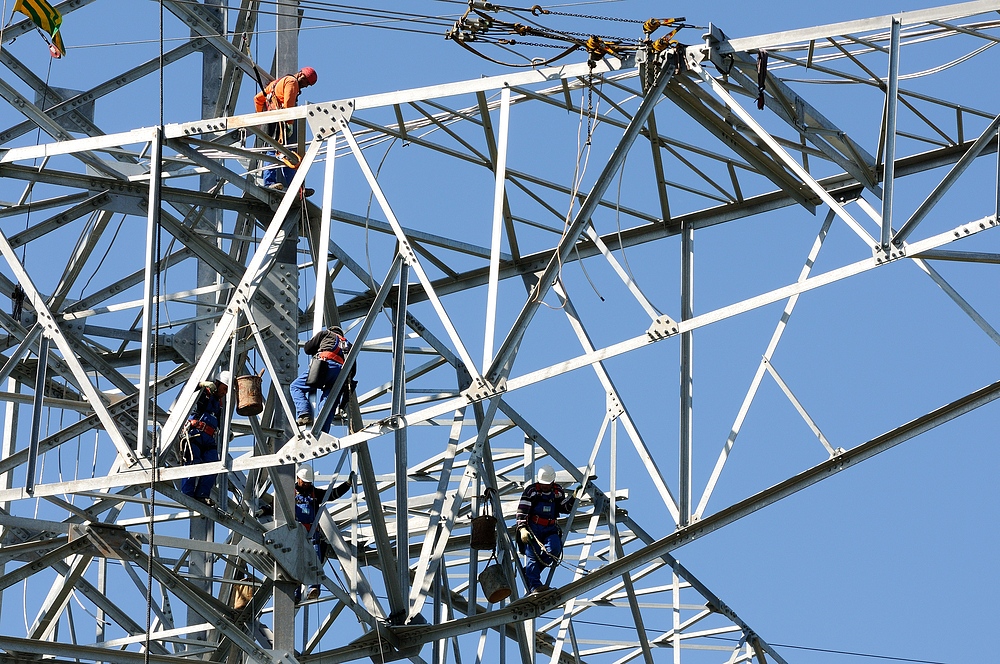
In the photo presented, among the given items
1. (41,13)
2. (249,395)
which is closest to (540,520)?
(249,395)

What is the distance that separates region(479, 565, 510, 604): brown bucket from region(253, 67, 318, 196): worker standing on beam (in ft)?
20.2

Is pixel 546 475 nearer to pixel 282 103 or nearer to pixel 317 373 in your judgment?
pixel 317 373

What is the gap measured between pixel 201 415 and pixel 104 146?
3.89 meters

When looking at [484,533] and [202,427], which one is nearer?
[202,427]

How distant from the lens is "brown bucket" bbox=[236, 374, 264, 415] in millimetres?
26094

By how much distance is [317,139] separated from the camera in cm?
2555

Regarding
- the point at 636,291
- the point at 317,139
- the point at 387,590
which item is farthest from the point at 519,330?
the point at 387,590

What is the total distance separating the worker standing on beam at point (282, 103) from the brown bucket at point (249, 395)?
117 inches

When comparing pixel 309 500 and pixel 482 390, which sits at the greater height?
pixel 309 500

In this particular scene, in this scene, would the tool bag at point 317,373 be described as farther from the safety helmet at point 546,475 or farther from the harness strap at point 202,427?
the safety helmet at point 546,475

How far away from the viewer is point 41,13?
91.6 ft

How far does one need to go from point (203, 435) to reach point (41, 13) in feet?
21.6

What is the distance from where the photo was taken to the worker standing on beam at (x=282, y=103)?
2773 centimetres

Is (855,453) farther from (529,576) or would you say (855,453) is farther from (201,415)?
(201,415)
